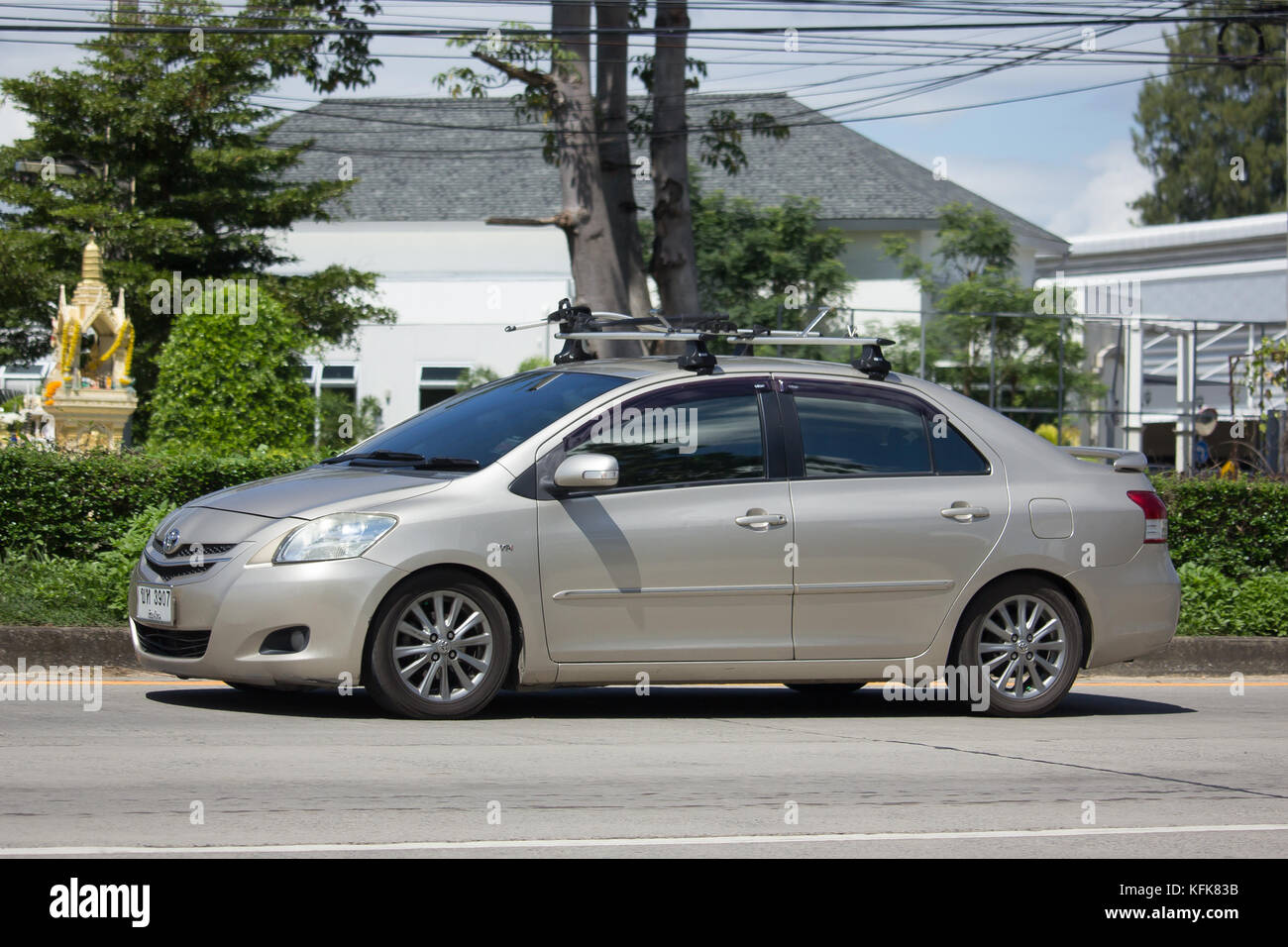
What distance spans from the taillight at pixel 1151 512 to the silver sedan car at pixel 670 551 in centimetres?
2

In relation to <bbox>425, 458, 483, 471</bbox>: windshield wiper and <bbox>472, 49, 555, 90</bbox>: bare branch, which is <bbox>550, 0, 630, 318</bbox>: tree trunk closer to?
<bbox>472, 49, 555, 90</bbox>: bare branch

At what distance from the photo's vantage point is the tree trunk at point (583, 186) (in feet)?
55.2

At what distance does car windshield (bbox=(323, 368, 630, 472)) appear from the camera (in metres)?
8.16

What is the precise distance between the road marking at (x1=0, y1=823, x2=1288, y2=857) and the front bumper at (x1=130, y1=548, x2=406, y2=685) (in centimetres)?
218

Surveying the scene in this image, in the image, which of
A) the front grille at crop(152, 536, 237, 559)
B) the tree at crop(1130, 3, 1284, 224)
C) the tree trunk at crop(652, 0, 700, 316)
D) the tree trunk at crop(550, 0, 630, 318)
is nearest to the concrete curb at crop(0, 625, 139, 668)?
the front grille at crop(152, 536, 237, 559)

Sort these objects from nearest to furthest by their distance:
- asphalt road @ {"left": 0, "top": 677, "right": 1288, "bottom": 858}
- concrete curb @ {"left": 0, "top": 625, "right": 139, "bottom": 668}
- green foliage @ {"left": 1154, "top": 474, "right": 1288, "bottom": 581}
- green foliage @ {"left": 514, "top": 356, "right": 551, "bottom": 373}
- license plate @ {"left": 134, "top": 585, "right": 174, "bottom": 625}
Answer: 1. asphalt road @ {"left": 0, "top": 677, "right": 1288, "bottom": 858}
2. license plate @ {"left": 134, "top": 585, "right": 174, "bottom": 625}
3. concrete curb @ {"left": 0, "top": 625, "right": 139, "bottom": 668}
4. green foliage @ {"left": 1154, "top": 474, "right": 1288, "bottom": 581}
5. green foliage @ {"left": 514, "top": 356, "right": 551, "bottom": 373}

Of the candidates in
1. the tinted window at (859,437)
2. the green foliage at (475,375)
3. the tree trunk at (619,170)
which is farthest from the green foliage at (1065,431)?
the tinted window at (859,437)

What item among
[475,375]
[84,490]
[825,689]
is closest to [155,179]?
[475,375]

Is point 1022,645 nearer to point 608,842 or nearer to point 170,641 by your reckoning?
point 608,842

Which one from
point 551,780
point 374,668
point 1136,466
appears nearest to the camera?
point 551,780

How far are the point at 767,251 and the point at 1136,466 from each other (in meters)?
30.9

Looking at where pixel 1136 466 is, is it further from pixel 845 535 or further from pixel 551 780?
pixel 551 780

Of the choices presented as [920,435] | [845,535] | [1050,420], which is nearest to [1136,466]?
[920,435]

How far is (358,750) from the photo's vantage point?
276 inches
